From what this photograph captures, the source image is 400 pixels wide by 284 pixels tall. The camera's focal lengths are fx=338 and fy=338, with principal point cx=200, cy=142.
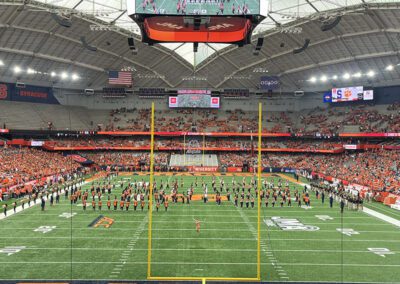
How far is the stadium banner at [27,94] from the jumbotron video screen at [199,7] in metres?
41.3

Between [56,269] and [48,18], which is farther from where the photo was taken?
[48,18]

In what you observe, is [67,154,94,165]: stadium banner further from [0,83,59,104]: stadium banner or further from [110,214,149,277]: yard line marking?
[110,214,149,277]: yard line marking

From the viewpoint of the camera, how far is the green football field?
34.3ft

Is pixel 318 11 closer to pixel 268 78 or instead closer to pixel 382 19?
pixel 382 19

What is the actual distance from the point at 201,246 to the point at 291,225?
18.2 ft

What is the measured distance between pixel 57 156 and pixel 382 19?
36386mm

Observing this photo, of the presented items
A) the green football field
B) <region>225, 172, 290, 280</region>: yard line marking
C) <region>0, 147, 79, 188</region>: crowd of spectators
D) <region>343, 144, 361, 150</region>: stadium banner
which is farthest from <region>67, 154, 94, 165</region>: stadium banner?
<region>343, 144, 361, 150</region>: stadium banner

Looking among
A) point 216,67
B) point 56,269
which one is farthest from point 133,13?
point 216,67

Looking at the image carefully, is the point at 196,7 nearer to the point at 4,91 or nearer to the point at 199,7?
the point at 199,7

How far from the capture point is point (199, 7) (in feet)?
24.4

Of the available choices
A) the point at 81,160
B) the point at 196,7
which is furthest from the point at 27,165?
the point at 196,7

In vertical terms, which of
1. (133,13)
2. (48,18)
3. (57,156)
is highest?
(48,18)

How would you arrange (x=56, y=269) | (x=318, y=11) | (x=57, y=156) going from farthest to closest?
(x=57, y=156) → (x=318, y=11) → (x=56, y=269)

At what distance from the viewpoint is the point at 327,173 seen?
117ft
